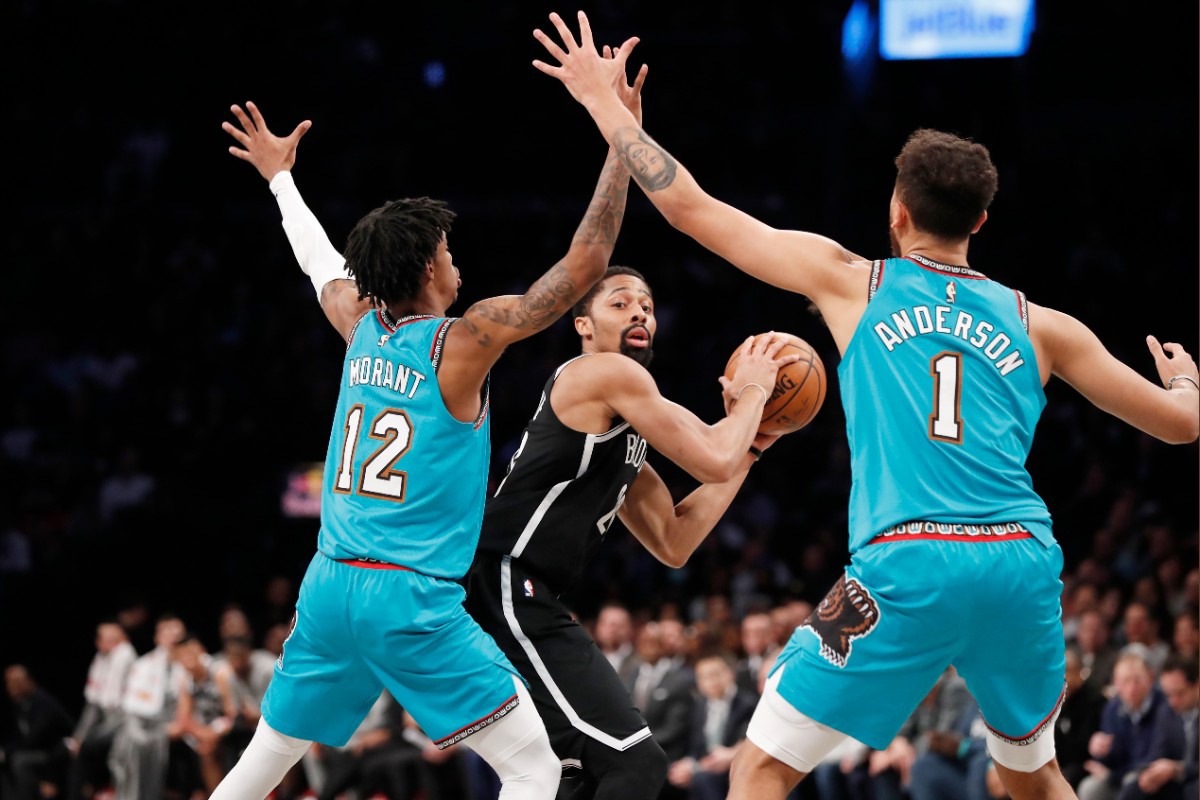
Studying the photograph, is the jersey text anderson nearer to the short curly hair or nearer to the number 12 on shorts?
the number 12 on shorts

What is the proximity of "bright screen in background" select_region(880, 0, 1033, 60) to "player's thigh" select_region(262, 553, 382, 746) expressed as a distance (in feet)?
45.6

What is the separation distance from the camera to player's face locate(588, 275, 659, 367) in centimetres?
568

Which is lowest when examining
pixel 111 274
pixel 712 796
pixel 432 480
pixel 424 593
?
pixel 712 796

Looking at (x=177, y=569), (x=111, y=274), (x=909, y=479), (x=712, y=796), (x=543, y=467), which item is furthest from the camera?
(x=111, y=274)

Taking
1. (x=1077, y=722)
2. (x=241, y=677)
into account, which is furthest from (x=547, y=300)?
(x=241, y=677)

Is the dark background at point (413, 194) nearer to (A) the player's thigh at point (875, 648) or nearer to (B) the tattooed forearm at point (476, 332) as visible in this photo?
(B) the tattooed forearm at point (476, 332)

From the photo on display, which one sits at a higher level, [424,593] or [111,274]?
[111,274]

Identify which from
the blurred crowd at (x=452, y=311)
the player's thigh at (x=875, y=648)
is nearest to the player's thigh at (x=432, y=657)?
the player's thigh at (x=875, y=648)

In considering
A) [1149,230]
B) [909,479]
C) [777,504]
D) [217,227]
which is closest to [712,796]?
[777,504]

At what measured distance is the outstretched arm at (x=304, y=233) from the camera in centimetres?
557

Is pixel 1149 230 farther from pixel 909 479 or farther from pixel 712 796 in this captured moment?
pixel 909 479

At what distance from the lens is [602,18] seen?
1906cm

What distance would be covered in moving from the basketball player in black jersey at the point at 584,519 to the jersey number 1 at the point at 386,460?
640 millimetres

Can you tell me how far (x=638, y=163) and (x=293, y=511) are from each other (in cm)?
1226
